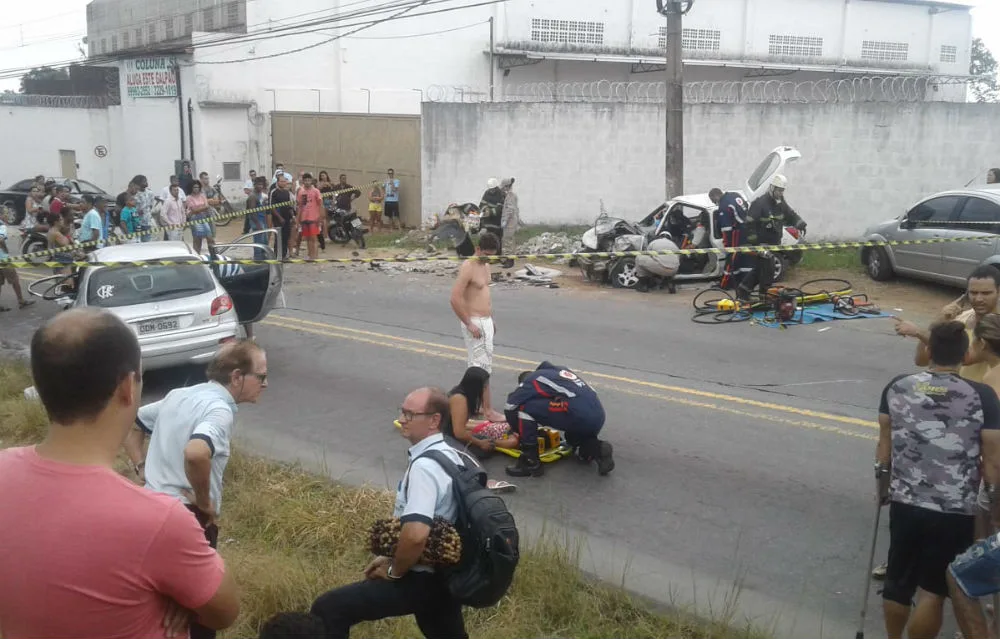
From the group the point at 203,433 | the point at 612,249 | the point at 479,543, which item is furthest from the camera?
the point at 612,249

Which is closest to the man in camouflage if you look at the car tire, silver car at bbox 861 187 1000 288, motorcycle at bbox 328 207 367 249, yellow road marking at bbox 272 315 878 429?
yellow road marking at bbox 272 315 878 429

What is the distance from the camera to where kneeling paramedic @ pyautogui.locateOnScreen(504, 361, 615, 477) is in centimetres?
699

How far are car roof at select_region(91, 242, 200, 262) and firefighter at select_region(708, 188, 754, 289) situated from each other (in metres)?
8.07

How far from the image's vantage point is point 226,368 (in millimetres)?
4285

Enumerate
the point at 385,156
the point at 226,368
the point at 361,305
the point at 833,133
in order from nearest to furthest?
the point at 226,368, the point at 361,305, the point at 833,133, the point at 385,156

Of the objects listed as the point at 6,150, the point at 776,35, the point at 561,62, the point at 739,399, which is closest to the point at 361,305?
the point at 739,399

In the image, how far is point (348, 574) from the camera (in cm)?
532

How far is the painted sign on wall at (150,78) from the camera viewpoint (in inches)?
1198

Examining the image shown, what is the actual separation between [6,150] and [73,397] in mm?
40888

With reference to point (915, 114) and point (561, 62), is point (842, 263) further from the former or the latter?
point (561, 62)

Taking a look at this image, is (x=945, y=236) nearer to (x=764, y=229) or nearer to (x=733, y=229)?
(x=764, y=229)

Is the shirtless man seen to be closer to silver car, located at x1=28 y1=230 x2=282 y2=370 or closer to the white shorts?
the white shorts

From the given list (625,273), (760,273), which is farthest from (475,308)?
(625,273)

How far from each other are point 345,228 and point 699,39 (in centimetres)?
1796
